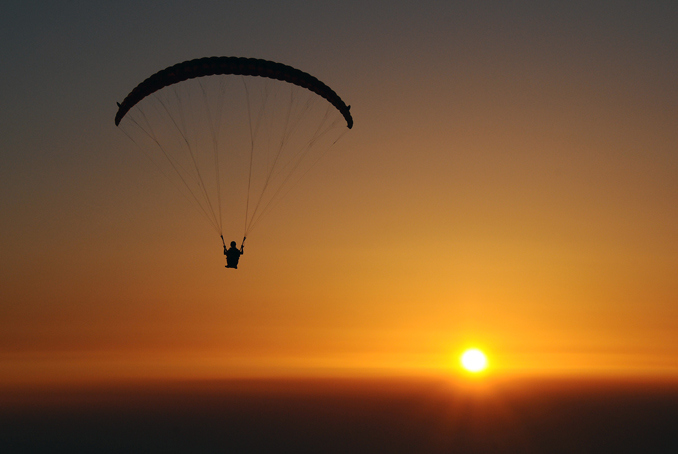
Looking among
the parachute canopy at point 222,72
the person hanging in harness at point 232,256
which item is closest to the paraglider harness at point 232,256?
the person hanging in harness at point 232,256

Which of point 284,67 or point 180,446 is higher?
point 284,67

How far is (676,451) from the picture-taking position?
17825 cm

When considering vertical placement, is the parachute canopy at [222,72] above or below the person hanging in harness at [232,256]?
above

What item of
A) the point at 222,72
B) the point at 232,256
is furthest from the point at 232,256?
the point at 222,72

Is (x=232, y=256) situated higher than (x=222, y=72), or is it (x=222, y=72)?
(x=222, y=72)

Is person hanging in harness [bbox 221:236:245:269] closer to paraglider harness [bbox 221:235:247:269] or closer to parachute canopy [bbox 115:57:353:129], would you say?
paraglider harness [bbox 221:235:247:269]

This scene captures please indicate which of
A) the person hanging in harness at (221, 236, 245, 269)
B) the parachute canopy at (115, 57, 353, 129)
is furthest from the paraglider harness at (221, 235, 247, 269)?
the parachute canopy at (115, 57, 353, 129)

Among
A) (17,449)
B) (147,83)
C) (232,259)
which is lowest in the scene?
(17,449)

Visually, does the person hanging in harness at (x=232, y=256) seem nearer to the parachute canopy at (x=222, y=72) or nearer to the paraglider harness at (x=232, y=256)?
the paraglider harness at (x=232, y=256)

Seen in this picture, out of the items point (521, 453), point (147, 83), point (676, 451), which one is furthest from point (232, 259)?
point (676, 451)

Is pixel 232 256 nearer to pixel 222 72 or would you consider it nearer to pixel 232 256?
pixel 232 256

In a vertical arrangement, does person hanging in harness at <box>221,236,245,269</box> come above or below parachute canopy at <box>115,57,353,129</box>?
below

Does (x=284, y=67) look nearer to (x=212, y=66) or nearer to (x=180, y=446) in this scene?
(x=212, y=66)

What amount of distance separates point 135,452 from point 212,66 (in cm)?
16698
